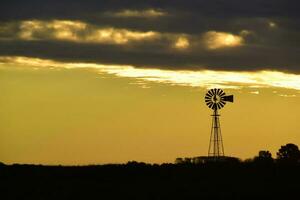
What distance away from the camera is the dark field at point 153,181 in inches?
1959

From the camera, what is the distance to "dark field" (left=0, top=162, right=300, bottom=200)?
49750mm

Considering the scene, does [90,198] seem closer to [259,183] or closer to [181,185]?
[181,185]

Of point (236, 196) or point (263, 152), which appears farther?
point (263, 152)

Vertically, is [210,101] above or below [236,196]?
above

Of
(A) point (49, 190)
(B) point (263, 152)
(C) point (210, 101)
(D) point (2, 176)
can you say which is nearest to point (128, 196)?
(A) point (49, 190)

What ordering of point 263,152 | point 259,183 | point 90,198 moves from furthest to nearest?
point 263,152
point 259,183
point 90,198

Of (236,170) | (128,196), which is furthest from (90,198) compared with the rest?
(236,170)

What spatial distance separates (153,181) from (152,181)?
0.23 ft

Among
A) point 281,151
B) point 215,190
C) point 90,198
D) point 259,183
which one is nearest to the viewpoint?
point 90,198

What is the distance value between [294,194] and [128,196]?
30.3 ft

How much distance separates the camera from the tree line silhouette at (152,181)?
49.8 meters

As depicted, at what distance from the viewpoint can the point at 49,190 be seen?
51625mm

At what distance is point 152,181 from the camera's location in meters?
57.3

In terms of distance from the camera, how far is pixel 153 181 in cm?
5725
